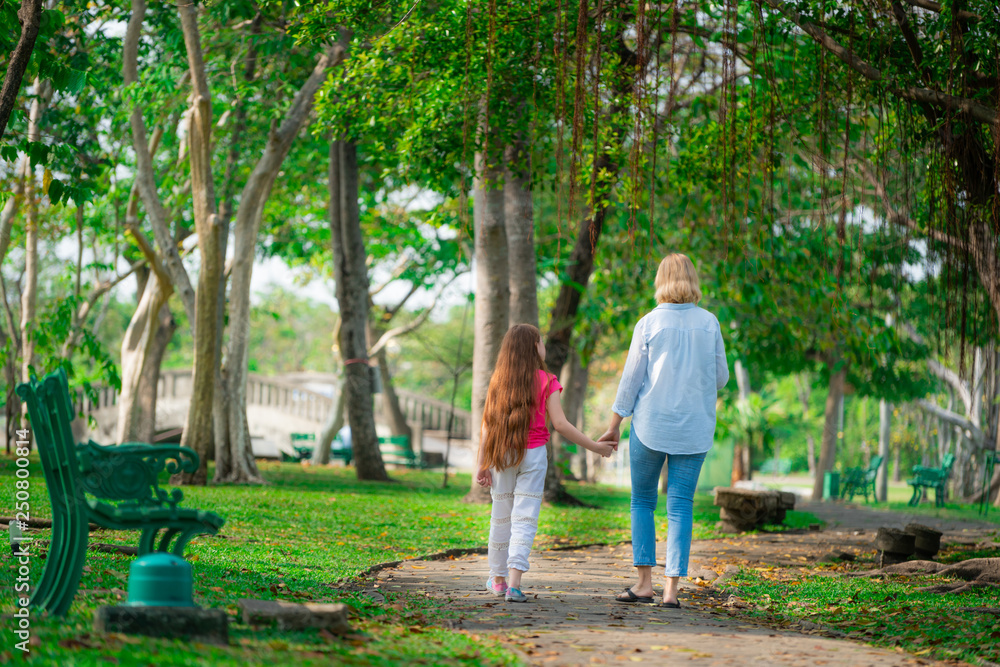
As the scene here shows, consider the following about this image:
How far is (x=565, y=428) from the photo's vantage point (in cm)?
529

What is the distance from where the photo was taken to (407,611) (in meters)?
4.77

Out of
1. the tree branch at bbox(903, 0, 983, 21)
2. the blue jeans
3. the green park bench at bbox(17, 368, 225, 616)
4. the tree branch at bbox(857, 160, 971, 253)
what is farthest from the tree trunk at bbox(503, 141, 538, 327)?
the green park bench at bbox(17, 368, 225, 616)

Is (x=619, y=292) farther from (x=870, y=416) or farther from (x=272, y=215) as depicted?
(x=870, y=416)

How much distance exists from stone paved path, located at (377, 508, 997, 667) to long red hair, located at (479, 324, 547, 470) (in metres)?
0.84

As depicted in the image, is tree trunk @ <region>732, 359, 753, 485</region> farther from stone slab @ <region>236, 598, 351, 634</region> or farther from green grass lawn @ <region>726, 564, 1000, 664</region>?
stone slab @ <region>236, 598, 351, 634</region>

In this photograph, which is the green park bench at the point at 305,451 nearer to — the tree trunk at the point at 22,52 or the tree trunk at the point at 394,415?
the tree trunk at the point at 394,415

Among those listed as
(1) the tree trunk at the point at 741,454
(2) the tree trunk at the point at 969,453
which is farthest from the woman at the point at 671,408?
(1) the tree trunk at the point at 741,454

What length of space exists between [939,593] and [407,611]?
3.48m

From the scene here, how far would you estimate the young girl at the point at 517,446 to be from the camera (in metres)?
5.21

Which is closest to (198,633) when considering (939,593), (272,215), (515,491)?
(515,491)

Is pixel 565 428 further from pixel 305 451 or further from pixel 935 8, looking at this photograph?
pixel 305 451

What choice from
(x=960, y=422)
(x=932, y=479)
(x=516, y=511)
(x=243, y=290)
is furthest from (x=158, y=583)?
(x=960, y=422)

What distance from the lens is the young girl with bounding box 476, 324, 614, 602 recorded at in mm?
5215

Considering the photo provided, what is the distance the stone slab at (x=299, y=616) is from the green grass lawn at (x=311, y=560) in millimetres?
53
